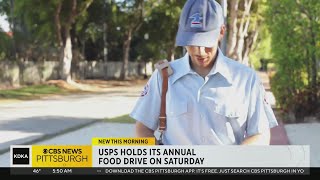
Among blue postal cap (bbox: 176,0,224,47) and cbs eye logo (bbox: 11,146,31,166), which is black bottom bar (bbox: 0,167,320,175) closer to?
cbs eye logo (bbox: 11,146,31,166)

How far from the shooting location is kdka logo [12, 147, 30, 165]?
283 cm

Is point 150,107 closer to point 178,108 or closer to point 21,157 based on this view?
point 178,108

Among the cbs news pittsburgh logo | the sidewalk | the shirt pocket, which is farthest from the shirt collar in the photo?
the sidewalk

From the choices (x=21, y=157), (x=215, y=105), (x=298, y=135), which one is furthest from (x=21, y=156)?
(x=298, y=135)

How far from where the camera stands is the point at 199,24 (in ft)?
7.66

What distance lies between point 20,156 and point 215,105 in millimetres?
1129

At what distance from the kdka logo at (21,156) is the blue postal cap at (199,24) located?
1.05 m

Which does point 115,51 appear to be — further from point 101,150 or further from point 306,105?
point 101,150

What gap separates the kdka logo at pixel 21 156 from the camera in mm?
2826

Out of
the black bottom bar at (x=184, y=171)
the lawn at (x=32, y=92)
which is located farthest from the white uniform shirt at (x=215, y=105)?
the lawn at (x=32, y=92)

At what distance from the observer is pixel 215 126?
246cm

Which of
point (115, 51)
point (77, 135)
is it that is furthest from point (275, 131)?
point (115, 51)

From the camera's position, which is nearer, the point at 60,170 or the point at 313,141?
the point at 60,170
